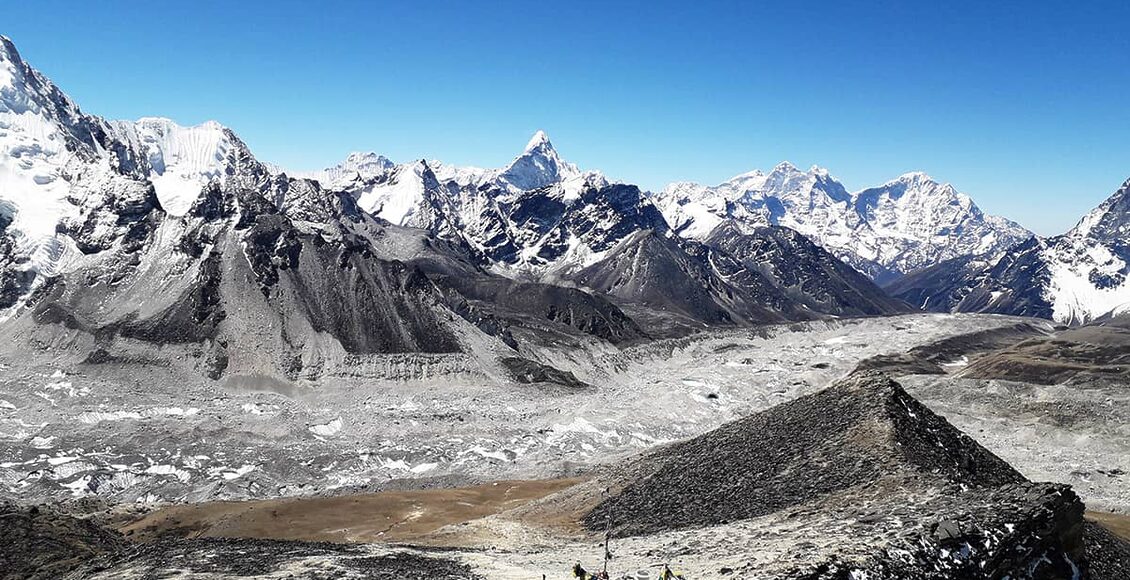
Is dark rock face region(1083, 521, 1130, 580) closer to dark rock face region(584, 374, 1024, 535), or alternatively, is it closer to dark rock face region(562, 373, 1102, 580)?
dark rock face region(562, 373, 1102, 580)

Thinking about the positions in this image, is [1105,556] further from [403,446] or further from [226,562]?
[403,446]

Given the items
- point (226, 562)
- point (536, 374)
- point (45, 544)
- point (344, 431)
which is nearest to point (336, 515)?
point (45, 544)

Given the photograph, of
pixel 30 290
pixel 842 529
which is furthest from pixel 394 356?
pixel 842 529

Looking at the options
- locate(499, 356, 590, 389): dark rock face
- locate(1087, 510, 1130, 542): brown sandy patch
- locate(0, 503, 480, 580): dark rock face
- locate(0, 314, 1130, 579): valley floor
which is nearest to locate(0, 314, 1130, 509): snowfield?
locate(0, 314, 1130, 579): valley floor

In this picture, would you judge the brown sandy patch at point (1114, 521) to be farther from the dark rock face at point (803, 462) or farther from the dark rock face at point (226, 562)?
the dark rock face at point (226, 562)

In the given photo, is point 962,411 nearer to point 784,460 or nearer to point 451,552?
point 784,460
